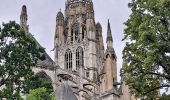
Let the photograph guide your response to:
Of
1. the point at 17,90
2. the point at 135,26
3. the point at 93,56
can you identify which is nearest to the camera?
the point at 135,26

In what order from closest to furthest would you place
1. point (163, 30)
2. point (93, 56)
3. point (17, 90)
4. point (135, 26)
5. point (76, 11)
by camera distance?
point (163, 30)
point (135, 26)
point (17, 90)
point (93, 56)
point (76, 11)

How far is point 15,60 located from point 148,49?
28.2 ft

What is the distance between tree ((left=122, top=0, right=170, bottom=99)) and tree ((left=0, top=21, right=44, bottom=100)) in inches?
262

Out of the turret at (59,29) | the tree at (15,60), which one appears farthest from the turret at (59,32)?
the tree at (15,60)

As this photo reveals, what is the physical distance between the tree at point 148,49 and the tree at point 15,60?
6653 millimetres

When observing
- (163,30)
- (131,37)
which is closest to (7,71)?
(131,37)

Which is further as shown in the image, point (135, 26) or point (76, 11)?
point (76, 11)

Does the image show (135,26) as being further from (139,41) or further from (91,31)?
(91,31)

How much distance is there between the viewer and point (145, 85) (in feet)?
63.9

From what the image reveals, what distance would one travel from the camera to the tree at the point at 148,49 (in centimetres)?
1883

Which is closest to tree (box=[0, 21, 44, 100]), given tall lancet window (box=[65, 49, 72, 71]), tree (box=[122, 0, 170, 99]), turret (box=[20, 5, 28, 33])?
tree (box=[122, 0, 170, 99])

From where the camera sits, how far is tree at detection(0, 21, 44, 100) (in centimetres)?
2402

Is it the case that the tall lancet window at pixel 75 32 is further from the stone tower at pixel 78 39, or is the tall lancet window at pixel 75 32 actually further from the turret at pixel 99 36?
the turret at pixel 99 36

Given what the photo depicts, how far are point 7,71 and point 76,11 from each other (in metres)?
57.7
